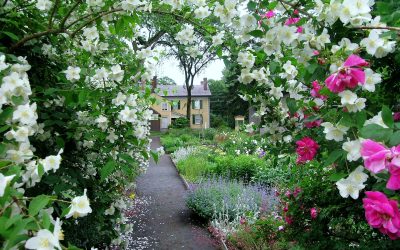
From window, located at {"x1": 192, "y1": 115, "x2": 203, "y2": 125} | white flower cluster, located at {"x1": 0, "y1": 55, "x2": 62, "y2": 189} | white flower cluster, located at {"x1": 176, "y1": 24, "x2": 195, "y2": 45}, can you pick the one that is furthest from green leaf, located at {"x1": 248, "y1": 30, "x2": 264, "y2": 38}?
window, located at {"x1": 192, "y1": 115, "x2": 203, "y2": 125}

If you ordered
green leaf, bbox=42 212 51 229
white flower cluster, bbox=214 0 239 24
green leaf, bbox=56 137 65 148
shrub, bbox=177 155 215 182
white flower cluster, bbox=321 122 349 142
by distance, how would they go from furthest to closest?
shrub, bbox=177 155 215 182, green leaf, bbox=56 137 65 148, white flower cluster, bbox=214 0 239 24, white flower cluster, bbox=321 122 349 142, green leaf, bbox=42 212 51 229

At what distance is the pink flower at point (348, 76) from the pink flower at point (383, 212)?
1.24 feet

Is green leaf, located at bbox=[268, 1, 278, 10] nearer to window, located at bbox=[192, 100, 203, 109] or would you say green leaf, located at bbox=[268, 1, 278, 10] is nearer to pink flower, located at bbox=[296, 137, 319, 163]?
pink flower, located at bbox=[296, 137, 319, 163]

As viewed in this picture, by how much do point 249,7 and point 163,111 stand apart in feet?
128

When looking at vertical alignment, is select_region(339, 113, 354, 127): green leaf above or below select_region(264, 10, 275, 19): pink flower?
below

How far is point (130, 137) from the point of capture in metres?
2.25

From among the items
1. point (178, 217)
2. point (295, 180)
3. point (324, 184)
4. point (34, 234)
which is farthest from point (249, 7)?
point (178, 217)

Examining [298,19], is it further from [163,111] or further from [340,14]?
[163,111]

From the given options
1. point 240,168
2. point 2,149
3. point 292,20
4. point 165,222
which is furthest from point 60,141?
point 240,168

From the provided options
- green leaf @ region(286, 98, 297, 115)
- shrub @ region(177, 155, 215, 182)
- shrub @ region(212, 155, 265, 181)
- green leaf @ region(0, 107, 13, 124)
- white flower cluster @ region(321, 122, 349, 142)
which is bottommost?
shrub @ region(177, 155, 215, 182)

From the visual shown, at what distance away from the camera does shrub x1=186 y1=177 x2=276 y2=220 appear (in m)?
5.66

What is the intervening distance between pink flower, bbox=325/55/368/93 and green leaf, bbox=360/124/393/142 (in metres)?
0.19

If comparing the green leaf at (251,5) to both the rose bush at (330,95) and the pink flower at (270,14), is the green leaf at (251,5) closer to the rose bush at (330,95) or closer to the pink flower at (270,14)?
the rose bush at (330,95)

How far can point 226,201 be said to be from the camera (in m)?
5.98
